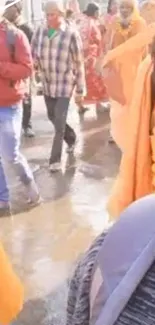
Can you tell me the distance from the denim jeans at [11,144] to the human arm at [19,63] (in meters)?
0.25

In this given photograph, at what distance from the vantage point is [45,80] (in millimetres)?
6934

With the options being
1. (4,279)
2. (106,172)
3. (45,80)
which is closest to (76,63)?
(45,80)

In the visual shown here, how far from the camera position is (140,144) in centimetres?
321

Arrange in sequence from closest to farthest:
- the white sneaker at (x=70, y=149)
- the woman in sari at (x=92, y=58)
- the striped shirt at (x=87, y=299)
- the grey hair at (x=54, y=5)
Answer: the striped shirt at (x=87, y=299) → the grey hair at (x=54, y=5) → the white sneaker at (x=70, y=149) → the woman in sari at (x=92, y=58)

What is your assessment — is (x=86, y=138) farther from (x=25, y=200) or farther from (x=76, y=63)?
(x=25, y=200)

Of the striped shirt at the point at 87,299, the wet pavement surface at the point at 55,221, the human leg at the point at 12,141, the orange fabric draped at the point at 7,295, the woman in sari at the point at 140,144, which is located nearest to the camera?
the striped shirt at the point at 87,299

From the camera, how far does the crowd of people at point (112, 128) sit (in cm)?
139

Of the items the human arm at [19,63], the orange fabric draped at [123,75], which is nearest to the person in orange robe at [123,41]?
the orange fabric draped at [123,75]

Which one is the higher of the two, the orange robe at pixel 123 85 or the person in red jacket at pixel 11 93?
the orange robe at pixel 123 85

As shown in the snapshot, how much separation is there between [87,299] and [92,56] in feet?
27.2


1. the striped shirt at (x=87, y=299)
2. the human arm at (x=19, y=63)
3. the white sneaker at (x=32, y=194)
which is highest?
the striped shirt at (x=87, y=299)

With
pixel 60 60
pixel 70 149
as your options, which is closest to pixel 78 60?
pixel 60 60

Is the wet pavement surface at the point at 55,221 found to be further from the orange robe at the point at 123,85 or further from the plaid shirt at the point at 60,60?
the orange robe at the point at 123,85

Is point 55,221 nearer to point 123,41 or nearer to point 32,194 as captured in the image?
point 32,194
